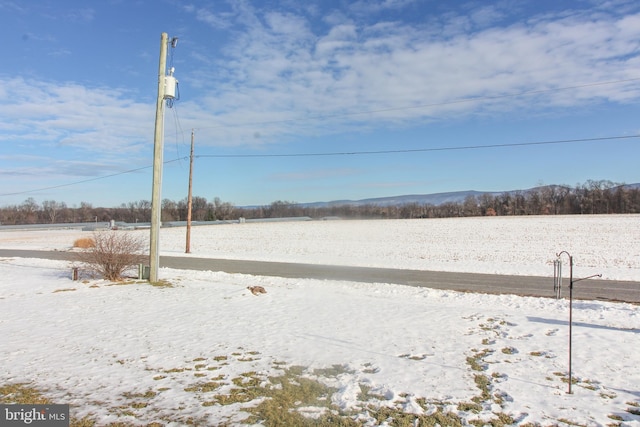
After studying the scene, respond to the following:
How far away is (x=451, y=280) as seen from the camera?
14.8 m

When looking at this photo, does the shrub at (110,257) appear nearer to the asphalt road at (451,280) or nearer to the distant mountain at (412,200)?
the asphalt road at (451,280)

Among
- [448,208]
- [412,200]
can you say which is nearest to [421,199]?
[412,200]

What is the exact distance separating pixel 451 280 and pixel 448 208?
202 ft

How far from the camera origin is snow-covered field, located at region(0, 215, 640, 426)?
4.39 m

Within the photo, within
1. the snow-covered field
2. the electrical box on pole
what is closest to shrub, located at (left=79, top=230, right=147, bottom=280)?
the snow-covered field

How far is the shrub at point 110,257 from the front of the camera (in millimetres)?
A: 13305

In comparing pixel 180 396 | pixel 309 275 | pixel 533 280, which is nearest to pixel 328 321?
pixel 180 396

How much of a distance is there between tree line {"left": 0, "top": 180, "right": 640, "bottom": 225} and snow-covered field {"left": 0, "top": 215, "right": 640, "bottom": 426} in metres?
41.9

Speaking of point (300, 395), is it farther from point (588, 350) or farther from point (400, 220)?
point (400, 220)

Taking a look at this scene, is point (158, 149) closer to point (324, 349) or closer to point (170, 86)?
point (170, 86)

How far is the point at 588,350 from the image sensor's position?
617cm

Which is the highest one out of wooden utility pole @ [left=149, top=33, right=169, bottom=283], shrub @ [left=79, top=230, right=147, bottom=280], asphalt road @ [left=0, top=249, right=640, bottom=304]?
wooden utility pole @ [left=149, top=33, right=169, bottom=283]

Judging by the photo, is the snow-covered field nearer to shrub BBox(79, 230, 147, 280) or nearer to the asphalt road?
shrub BBox(79, 230, 147, 280)

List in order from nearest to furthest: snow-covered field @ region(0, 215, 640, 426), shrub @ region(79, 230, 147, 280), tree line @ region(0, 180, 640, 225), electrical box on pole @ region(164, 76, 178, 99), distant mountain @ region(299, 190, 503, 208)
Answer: snow-covered field @ region(0, 215, 640, 426)
electrical box on pole @ region(164, 76, 178, 99)
shrub @ region(79, 230, 147, 280)
distant mountain @ region(299, 190, 503, 208)
tree line @ region(0, 180, 640, 225)
